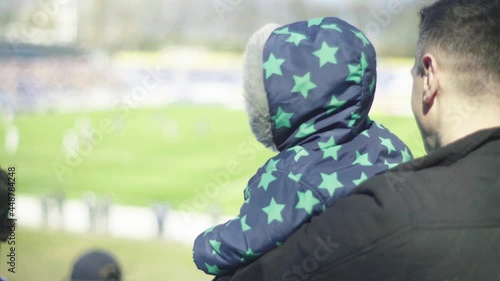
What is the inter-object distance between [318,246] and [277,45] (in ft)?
1.10

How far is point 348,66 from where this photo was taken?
3.52 ft

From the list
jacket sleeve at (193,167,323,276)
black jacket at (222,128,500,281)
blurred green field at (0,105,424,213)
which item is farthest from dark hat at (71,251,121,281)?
blurred green field at (0,105,424,213)

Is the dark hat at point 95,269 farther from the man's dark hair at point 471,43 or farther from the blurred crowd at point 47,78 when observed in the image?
the blurred crowd at point 47,78

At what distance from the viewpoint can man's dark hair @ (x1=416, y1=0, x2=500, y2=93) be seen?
1025 mm

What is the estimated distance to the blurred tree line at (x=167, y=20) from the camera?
1553cm

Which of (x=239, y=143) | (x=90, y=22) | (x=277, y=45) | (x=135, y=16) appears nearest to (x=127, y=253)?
(x=277, y=45)

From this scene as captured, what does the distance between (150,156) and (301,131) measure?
55.2ft

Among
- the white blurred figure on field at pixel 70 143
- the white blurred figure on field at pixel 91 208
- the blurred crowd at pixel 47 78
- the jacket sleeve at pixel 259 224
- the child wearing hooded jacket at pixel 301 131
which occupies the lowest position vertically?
the white blurred figure on field at pixel 70 143

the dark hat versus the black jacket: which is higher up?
the black jacket

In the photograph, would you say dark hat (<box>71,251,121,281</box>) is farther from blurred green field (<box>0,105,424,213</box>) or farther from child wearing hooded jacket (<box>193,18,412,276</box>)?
blurred green field (<box>0,105,424,213</box>)

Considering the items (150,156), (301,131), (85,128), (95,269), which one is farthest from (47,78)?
(301,131)

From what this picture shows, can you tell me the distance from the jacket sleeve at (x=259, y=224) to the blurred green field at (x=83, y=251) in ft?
19.6

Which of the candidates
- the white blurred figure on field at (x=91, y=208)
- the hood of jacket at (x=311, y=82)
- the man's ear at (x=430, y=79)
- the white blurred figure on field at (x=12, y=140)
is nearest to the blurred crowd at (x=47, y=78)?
the white blurred figure on field at (x=12, y=140)

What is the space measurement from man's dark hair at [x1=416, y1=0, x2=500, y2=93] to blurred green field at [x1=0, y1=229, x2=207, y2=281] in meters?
6.11
